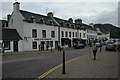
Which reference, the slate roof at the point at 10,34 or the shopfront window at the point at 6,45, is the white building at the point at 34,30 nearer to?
the slate roof at the point at 10,34

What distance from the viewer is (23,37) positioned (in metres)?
24.1

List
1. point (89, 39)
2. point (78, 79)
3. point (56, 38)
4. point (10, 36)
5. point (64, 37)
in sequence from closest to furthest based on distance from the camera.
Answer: point (78, 79)
point (10, 36)
point (56, 38)
point (64, 37)
point (89, 39)

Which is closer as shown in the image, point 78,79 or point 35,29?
point 78,79

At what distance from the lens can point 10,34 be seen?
76.9 feet

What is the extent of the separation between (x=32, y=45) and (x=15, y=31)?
454 cm

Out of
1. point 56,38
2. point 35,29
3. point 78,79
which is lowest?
point 78,79


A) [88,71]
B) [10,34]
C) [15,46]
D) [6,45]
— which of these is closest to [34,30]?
[10,34]

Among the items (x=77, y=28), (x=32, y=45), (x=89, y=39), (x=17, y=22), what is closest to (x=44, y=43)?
(x=32, y=45)

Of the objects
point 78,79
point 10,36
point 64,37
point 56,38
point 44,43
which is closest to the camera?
point 78,79

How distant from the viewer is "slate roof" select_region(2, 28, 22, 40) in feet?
73.7

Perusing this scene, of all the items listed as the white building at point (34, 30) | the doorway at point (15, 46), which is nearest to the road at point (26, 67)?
the doorway at point (15, 46)

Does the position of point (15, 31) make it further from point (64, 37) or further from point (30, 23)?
point (64, 37)

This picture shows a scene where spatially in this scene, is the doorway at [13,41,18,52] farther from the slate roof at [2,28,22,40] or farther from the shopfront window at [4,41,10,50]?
the shopfront window at [4,41,10,50]

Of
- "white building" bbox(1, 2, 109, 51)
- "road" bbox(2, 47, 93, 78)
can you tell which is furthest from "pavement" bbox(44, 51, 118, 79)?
"white building" bbox(1, 2, 109, 51)
